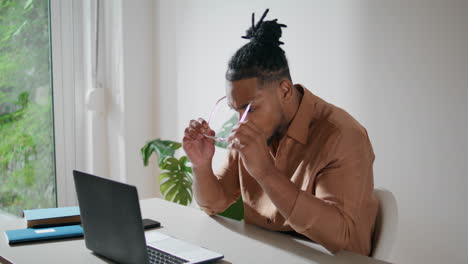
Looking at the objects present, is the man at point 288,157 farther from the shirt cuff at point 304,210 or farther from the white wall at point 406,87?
the white wall at point 406,87

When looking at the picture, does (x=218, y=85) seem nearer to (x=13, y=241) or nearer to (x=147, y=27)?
(x=147, y=27)

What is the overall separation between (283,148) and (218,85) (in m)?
1.35

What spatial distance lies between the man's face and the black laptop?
0.40 meters

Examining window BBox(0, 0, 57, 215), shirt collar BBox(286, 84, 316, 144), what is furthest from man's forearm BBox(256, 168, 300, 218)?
Result: window BBox(0, 0, 57, 215)

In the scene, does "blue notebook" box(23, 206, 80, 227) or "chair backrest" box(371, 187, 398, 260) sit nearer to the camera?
"chair backrest" box(371, 187, 398, 260)

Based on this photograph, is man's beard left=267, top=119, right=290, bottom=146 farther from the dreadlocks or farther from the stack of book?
the stack of book

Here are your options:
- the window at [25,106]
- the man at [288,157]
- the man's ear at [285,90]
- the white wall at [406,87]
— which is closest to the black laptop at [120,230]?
the man at [288,157]

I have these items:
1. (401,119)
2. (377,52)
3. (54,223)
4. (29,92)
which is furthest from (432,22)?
(29,92)

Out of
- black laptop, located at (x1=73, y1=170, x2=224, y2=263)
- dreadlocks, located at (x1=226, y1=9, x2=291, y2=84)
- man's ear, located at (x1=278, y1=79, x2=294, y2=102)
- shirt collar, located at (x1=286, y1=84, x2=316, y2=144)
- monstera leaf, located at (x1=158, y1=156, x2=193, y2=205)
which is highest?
dreadlocks, located at (x1=226, y1=9, x2=291, y2=84)

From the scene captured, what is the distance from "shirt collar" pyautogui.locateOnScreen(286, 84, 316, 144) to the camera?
1.49 metres

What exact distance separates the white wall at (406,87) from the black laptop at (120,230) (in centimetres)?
113

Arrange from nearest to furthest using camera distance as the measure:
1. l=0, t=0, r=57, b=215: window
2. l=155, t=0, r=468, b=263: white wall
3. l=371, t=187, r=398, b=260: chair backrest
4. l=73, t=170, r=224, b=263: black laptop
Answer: l=73, t=170, r=224, b=263: black laptop < l=371, t=187, r=398, b=260: chair backrest < l=155, t=0, r=468, b=263: white wall < l=0, t=0, r=57, b=215: window

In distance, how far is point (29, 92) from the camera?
296 centimetres

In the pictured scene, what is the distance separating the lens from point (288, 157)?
1.54m
